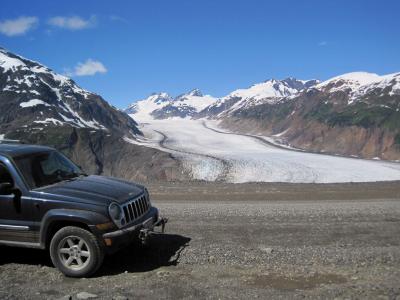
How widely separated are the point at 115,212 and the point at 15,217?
5.20ft

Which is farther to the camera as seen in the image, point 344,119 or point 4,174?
point 344,119

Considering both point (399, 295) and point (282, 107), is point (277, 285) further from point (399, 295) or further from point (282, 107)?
point (282, 107)

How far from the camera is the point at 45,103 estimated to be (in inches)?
4596

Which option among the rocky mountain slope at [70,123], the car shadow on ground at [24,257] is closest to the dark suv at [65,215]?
the car shadow on ground at [24,257]

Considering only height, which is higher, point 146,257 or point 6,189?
point 6,189

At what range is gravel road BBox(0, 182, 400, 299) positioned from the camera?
267 inches

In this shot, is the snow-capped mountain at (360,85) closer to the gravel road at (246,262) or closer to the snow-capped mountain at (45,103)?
the snow-capped mountain at (45,103)

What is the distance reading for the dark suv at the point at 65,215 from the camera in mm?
7402

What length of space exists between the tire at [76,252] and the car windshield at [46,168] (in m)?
1.00

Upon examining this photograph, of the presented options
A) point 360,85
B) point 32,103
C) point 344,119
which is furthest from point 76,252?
point 360,85

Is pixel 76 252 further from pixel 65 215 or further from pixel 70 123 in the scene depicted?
pixel 70 123

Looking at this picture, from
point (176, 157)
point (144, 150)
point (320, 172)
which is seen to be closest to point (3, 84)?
point (144, 150)

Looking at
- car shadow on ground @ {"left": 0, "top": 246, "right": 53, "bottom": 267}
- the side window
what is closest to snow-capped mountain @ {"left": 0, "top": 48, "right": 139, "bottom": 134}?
car shadow on ground @ {"left": 0, "top": 246, "right": 53, "bottom": 267}

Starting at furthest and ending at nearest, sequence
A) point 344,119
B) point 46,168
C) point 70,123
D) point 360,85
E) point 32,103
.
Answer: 1. point 360,85
2. point 32,103
3. point 344,119
4. point 70,123
5. point 46,168
